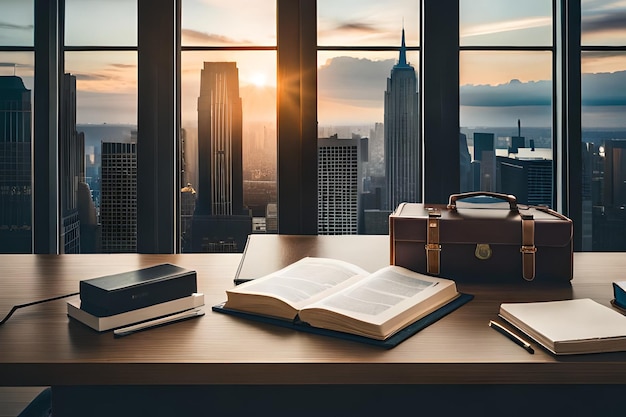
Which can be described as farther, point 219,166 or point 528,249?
point 219,166

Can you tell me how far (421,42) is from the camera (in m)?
3.10

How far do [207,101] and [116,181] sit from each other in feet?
2.14

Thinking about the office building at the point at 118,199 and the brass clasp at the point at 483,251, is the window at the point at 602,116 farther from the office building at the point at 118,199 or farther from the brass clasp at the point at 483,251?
the office building at the point at 118,199

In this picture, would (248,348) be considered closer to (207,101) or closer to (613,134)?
(207,101)

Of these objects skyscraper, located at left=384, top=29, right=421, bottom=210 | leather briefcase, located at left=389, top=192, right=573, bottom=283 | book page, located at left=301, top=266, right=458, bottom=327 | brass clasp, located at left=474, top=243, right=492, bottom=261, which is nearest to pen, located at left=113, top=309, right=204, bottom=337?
book page, located at left=301, top=266, right=458, bottom=327

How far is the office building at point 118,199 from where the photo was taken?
126 inches

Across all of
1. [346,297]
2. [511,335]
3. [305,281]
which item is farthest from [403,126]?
[511,335]

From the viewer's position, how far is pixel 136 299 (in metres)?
1.08

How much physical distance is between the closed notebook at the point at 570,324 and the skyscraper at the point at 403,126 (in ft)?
6.62

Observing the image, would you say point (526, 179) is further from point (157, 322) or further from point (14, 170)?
point (14, 170)

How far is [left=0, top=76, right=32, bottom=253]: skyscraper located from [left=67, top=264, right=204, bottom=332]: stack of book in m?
2.33

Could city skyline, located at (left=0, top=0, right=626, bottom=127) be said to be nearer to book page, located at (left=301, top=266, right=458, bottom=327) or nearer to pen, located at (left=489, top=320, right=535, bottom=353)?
book page, located at (left=301, top=266, right=458, bottom=327)

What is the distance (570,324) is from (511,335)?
107 mm

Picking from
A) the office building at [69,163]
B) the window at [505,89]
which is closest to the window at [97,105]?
the office building at [69,163]
